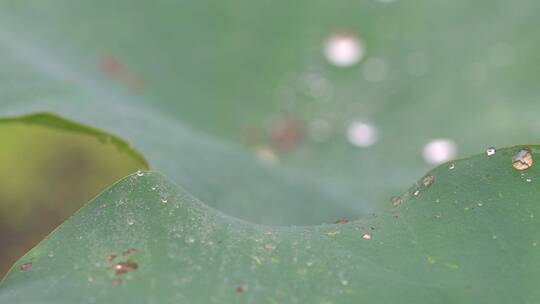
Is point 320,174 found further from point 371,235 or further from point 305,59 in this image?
point 371,235

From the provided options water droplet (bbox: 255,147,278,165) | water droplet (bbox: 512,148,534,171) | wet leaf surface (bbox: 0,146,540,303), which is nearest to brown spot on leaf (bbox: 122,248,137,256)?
wet leaf surface (bbox: 0,146,540,303)

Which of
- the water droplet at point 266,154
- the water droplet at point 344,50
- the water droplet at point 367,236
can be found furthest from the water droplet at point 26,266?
the water droplet at point 344,50

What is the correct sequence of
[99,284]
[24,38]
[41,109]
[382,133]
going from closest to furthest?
[99,284], [41,109], [24,38], [382,133]

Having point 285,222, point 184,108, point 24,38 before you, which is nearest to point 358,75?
point 184,108

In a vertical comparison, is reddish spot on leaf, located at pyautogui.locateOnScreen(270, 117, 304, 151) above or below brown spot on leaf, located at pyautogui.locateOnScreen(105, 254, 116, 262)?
above

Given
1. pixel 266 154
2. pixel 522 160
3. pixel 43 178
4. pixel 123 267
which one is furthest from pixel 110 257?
pixel 43 178

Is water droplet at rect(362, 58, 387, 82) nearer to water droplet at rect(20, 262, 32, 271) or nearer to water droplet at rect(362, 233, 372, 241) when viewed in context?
water droplet at rect(362, 233, 372, 241)
